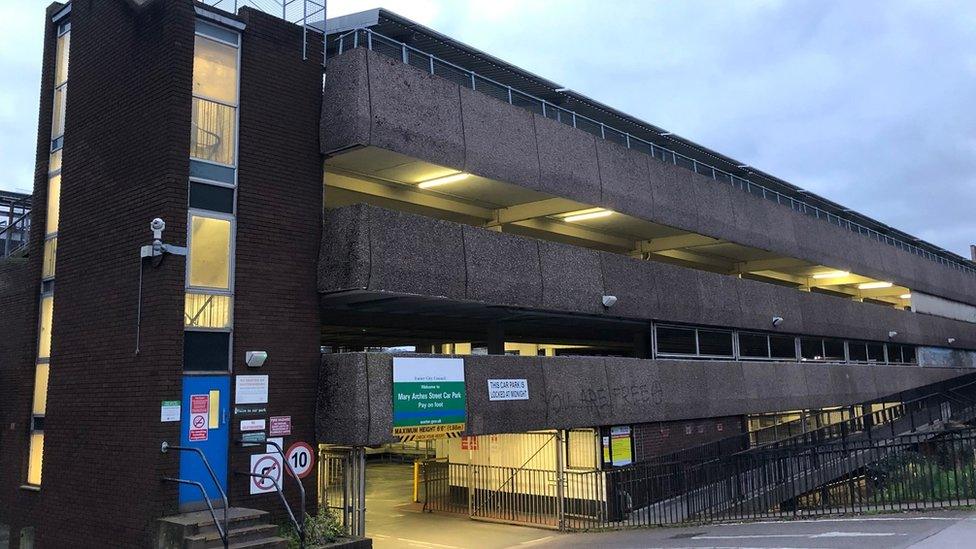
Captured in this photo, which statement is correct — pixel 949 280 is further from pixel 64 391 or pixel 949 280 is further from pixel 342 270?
pixel 64 391

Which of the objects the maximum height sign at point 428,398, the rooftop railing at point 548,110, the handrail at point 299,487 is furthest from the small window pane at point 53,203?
the maximum height sign at point 428,398

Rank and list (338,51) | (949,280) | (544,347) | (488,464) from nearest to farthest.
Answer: (338,51) → (488,464) → (544,347) → (949,280)

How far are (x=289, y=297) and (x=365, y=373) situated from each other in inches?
Answer: 71.8

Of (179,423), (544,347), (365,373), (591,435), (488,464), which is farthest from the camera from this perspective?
(544,347)

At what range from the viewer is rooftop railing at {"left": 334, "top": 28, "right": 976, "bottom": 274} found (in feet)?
47.1

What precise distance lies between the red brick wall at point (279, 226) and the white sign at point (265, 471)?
0.11 metres

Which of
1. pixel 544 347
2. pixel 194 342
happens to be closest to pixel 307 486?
pixel 194 342

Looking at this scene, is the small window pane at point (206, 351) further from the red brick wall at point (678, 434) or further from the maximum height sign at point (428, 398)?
the red brick wall at point (678, 434)

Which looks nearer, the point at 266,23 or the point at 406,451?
the point at 266,23

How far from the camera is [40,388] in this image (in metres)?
14.8

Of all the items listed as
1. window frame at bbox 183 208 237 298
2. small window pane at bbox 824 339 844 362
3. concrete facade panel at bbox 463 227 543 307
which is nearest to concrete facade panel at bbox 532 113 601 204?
concrete facade panel at bbox 463 227 543 307

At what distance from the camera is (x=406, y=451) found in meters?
36.2

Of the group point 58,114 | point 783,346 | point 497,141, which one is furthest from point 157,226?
point 783,346

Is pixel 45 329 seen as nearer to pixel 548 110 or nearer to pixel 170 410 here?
pixel 170 410
